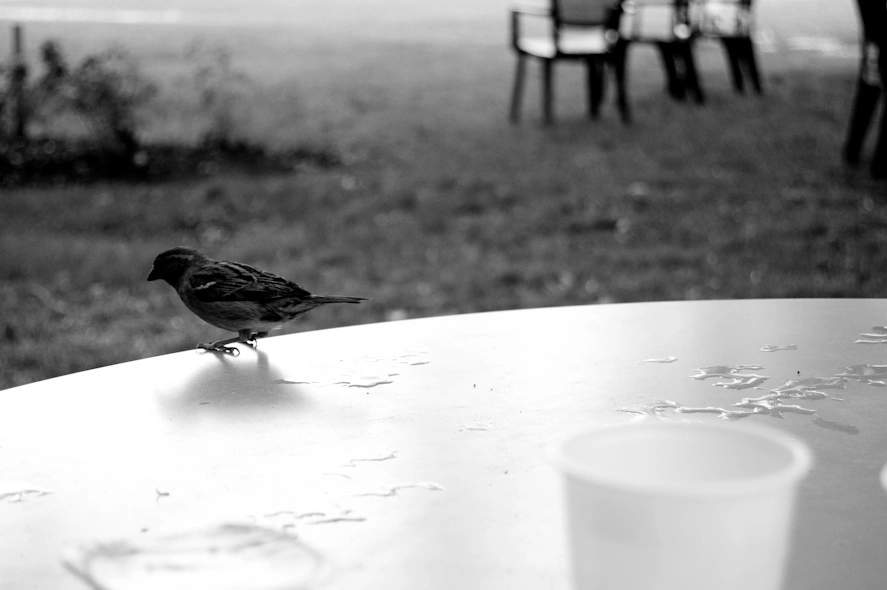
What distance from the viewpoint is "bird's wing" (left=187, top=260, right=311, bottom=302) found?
2.04 m

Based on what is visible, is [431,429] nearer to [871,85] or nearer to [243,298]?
[243,298]

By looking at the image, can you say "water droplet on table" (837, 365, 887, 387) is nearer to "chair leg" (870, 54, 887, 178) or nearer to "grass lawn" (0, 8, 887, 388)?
"grass lawn" (0, 8, 887, 388)

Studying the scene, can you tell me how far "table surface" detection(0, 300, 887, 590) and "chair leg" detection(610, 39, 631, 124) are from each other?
26.5ft

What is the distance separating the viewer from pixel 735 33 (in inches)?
414

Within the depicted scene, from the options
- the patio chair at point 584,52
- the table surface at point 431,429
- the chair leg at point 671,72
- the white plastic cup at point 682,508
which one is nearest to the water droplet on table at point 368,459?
the table surface at point 431,429

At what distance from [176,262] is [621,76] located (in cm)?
768

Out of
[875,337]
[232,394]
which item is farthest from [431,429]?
[875,337]

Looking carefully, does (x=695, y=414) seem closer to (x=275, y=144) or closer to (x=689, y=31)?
(x=275, y=144)

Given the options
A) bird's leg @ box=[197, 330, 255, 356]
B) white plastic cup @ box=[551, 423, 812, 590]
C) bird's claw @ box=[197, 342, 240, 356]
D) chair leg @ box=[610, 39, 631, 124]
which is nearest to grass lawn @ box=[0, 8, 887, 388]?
chair leg @ box=[610, 39, 631, 124]

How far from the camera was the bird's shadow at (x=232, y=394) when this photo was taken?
122 cm

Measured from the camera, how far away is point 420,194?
7.54 metres

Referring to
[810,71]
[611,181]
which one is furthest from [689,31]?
[611,181]

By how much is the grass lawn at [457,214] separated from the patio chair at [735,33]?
31cm

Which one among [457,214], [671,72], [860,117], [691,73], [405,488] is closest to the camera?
[405,488]
